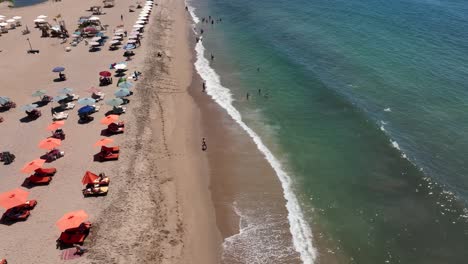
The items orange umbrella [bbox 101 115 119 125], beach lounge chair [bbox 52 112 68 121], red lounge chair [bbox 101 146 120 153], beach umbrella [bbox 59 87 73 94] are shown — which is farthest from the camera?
beach umbrella [bbox 59 87 73 94]

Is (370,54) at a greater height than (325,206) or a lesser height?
greater

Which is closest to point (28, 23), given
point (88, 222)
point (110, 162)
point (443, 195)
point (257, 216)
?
point (110, 162)

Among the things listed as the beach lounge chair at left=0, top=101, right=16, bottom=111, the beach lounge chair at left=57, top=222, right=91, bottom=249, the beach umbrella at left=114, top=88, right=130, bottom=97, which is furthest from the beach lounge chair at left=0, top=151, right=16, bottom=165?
the beach umbrella at left=114, top=88, right=130, bottom=97

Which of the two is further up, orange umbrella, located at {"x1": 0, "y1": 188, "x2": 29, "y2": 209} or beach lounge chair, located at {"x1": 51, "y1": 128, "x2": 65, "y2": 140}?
beach lounge chair, located at {"x1": 51, "y1": 128, "x2": 65, "y2": 140}

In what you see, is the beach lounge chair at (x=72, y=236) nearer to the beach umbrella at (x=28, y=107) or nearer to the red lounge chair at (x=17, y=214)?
the red lounge chair at (x=17, y=214)

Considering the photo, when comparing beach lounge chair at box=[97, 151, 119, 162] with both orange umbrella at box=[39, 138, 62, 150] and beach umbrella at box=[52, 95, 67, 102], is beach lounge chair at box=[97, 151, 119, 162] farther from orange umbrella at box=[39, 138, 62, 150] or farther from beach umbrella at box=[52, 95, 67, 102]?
beach umbrella at box=[52, 95, 67, 102]

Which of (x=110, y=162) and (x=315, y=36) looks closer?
(x=110, y=162)

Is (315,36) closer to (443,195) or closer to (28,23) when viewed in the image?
(443,195)
